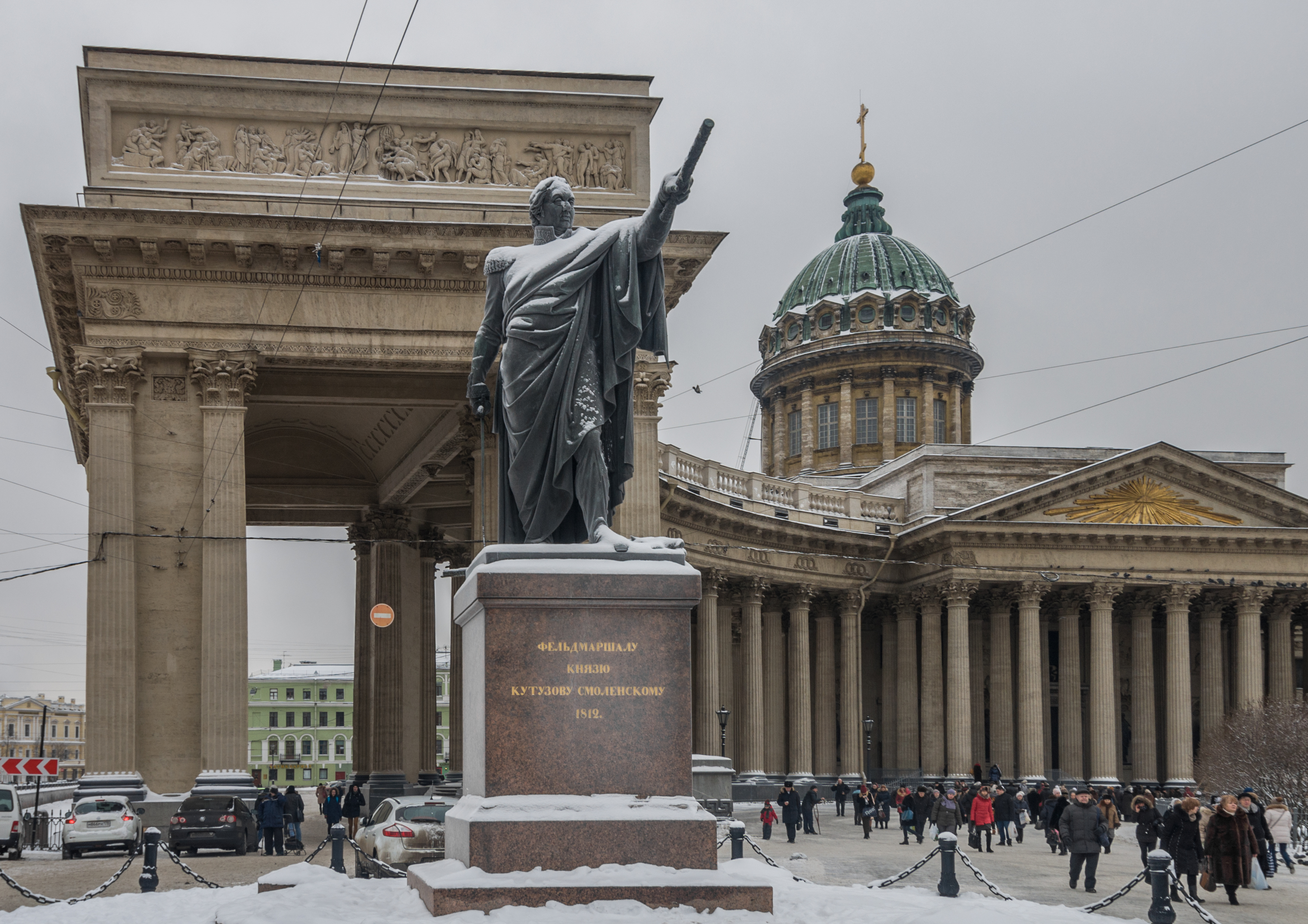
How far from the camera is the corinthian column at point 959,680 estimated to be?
61406 millimetres

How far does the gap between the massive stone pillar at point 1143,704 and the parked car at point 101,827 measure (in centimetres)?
4835

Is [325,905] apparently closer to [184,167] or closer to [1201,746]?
[184,167]

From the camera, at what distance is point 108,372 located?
3109cm

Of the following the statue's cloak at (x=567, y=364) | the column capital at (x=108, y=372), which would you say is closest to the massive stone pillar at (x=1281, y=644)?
the column capital at (x=108, y=372)

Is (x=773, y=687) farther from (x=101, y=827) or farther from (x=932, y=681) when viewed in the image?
(x=101, y=827)

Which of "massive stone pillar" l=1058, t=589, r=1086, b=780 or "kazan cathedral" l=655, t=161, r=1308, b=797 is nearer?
"kazan cathedral" l=655, t=161, r=1308, b=797

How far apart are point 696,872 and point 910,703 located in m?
58.0

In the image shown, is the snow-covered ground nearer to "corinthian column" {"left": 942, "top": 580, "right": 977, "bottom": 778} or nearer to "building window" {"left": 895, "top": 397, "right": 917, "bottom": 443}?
"corinthian column" {"left": 942, "top": 580, "right": 977, "bottom": 778}

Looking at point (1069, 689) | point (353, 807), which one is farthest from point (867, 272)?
point (353, 807)

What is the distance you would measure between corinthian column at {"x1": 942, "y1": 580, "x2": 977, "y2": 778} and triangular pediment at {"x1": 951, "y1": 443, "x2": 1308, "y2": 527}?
404 cm

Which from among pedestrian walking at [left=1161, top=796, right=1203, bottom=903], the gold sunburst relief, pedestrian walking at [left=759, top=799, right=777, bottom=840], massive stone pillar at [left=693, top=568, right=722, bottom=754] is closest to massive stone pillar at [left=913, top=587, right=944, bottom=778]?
the gold sunburst relief

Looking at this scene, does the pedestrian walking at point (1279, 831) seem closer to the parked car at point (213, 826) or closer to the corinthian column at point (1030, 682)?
the parked car at point (213, 826)

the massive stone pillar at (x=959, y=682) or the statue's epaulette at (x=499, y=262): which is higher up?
the statue's epaulette at (x=499, y=262)

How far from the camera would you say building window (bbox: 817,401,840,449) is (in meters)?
85.9
